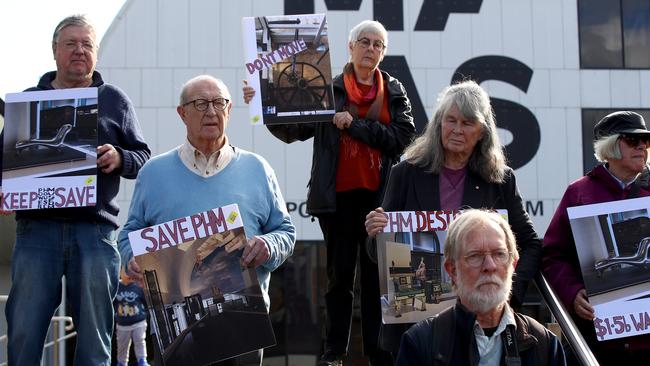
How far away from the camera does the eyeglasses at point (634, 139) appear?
4.45 metres

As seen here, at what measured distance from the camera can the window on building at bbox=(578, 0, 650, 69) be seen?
13359 mm

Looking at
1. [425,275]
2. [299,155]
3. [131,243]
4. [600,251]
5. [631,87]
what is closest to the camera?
[131,243]

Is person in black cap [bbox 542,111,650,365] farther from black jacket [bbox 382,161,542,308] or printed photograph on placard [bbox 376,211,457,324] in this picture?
printed photograph on placard [bbox 376,211,457,324]

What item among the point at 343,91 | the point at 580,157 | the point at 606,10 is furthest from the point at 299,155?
the point at 343,91

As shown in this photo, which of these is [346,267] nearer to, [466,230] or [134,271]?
[134,271]

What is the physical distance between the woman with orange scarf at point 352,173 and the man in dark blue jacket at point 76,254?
3.04ft

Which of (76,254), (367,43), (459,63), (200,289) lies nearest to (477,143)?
(367,43)

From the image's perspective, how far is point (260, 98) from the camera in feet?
15.9

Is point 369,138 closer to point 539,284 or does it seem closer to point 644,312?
point 539,284

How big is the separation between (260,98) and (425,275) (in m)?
1.44

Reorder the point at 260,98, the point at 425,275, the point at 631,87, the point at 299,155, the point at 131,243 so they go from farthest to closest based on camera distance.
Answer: the point at 631,87 → the point at 299,155 → the point at 260,98 → the point at 425,275 → the point at 131,243

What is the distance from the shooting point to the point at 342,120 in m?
4.86

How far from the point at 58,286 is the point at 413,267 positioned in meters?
1.55

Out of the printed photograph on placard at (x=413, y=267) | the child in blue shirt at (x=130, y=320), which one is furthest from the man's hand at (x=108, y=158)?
the child in blue shirt at (x=130, y=320)
